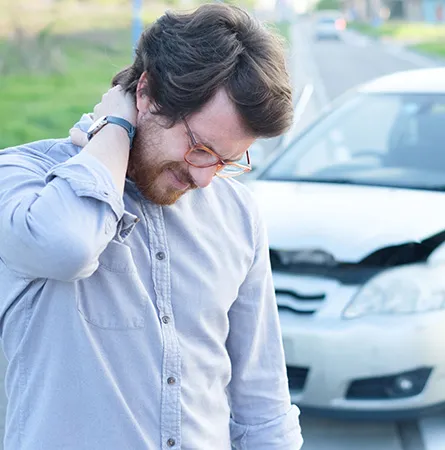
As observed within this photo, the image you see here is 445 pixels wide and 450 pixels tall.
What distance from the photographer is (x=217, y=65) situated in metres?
1.47

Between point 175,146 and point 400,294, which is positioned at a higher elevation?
point 400,294

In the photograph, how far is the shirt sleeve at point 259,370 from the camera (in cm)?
176

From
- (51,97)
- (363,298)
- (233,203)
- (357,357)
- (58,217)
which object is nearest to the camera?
(58,217)

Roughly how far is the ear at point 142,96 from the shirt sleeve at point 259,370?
343mm

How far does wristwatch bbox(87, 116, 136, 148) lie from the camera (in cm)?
156

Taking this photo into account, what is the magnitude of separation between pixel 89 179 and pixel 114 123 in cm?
17

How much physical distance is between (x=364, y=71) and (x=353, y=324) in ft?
84.0

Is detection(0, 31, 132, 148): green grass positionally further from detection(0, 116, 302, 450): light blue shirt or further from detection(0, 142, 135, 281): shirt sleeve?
detection(0, 142, 135, 281): shirt sleeve

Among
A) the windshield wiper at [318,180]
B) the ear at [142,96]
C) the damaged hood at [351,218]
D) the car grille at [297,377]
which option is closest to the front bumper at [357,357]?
the car grille at [297,377]

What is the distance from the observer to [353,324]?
360 cm

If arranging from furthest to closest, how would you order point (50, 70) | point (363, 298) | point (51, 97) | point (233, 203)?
point (50, 70)
point (51, 97)
point (363, 298)
point (233, 203)

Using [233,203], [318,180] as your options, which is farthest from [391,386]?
[233,203]

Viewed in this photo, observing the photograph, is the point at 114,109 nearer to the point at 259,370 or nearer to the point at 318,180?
the point at 259,370

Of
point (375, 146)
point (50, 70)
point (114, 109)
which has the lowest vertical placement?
point (114, 109)
